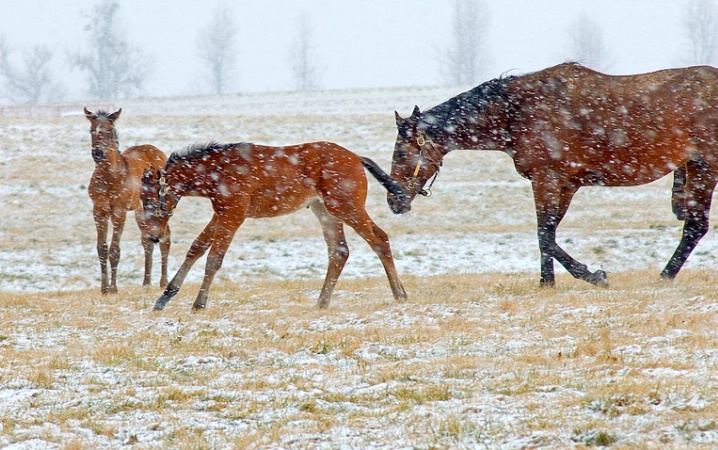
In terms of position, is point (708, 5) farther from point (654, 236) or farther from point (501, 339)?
point (501, 339)

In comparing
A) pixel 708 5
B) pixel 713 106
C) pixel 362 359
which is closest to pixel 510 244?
pixel 713 106

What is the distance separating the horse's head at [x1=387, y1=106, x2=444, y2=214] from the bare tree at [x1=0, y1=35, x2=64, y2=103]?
74.3 metres

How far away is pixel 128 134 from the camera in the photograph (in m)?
30.5

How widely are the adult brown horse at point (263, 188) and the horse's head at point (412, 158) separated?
0.56ft

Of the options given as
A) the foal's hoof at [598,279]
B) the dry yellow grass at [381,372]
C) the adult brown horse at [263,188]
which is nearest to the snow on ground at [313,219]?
the foal's hoof at [598,279]

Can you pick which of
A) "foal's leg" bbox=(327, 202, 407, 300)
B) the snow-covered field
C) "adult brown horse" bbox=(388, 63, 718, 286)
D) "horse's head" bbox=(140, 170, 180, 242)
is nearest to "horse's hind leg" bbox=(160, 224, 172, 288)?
the snow-covered field

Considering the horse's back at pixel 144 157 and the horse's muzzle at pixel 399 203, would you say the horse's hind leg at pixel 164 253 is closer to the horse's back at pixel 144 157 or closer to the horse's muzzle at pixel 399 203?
the horse's back at pixel 144 157

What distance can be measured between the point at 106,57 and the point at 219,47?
630 inches

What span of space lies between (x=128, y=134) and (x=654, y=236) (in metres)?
21.1

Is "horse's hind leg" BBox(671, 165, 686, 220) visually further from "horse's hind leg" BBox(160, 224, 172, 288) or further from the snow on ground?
"horse's hind leg" BBox(160, 224, 172, 288)

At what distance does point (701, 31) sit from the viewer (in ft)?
246

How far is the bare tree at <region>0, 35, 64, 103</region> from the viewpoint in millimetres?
76875

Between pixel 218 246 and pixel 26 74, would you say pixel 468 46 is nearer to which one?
pixel 26 74

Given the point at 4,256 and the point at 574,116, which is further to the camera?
the point at 4,256
